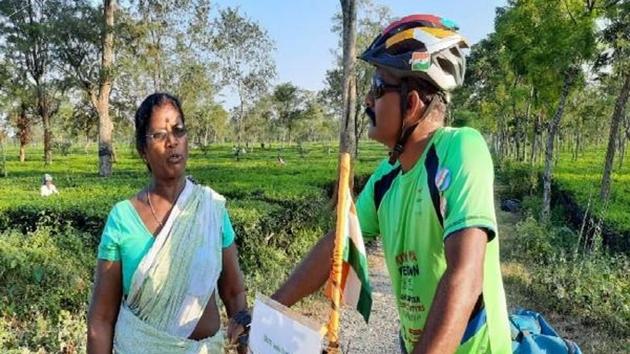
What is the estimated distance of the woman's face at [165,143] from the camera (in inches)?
83.2

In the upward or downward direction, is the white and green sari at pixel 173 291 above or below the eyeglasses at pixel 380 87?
below

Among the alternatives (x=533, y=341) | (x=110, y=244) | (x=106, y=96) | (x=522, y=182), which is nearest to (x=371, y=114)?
(x=533, y=341)

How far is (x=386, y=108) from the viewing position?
1.41 m

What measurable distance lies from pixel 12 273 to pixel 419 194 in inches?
222

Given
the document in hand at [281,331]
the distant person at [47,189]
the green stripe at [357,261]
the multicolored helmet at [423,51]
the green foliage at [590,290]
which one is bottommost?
the green foliage at [590,290]

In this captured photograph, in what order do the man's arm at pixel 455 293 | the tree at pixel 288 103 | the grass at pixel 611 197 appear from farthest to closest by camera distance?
1. the tree at pixel 288 103
2. the grass at pixel 611 197
3. the man's arm at pixel 455 293

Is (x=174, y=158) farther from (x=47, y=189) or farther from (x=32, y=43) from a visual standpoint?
(x=32, y=43)

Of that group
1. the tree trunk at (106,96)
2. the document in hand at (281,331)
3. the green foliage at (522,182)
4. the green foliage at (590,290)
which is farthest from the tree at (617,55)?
the tree trunk at (106,96)

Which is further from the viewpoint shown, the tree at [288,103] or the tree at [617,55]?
the tree at [288,103]

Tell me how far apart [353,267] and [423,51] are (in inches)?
21.0

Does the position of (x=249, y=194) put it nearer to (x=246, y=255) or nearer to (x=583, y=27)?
(x=246, y=255)

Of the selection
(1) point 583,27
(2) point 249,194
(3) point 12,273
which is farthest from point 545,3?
(3) point 12,273

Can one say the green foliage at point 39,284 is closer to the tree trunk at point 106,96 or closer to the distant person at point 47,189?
the distant person at point 47,189

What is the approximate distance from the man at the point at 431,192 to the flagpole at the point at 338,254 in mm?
176
